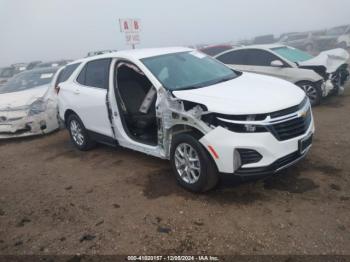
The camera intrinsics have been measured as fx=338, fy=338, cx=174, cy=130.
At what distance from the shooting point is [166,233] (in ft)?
11.1

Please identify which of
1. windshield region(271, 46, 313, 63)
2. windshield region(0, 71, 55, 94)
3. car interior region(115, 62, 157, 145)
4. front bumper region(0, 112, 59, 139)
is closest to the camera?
car interior region(115, 62, 157, 145)

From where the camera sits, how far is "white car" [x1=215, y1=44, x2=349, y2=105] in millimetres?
7609

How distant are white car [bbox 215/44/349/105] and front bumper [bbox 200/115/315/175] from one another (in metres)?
4.49

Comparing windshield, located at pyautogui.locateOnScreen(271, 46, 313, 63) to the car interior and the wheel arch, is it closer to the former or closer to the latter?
the car interior

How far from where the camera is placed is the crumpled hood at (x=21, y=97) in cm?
756

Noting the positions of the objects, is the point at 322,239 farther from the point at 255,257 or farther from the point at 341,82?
the point at 341,82

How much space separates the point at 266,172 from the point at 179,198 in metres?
1.08

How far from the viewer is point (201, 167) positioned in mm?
3762

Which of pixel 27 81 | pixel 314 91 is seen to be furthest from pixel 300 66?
pixel 27 81

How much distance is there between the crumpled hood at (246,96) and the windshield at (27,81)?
6021 mm

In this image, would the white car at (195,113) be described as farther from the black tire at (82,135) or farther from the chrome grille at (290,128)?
the black tire at (82,135)

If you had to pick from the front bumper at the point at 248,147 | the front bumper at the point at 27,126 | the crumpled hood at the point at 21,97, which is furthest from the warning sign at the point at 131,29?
the front bumper at the point at 248,147

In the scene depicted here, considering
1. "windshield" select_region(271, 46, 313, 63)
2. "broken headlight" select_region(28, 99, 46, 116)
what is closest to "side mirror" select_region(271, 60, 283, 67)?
"windshield" select_region(271, 46, 313, 63)

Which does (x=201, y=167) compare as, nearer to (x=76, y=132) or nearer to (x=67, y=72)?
(x=76, y=132)
